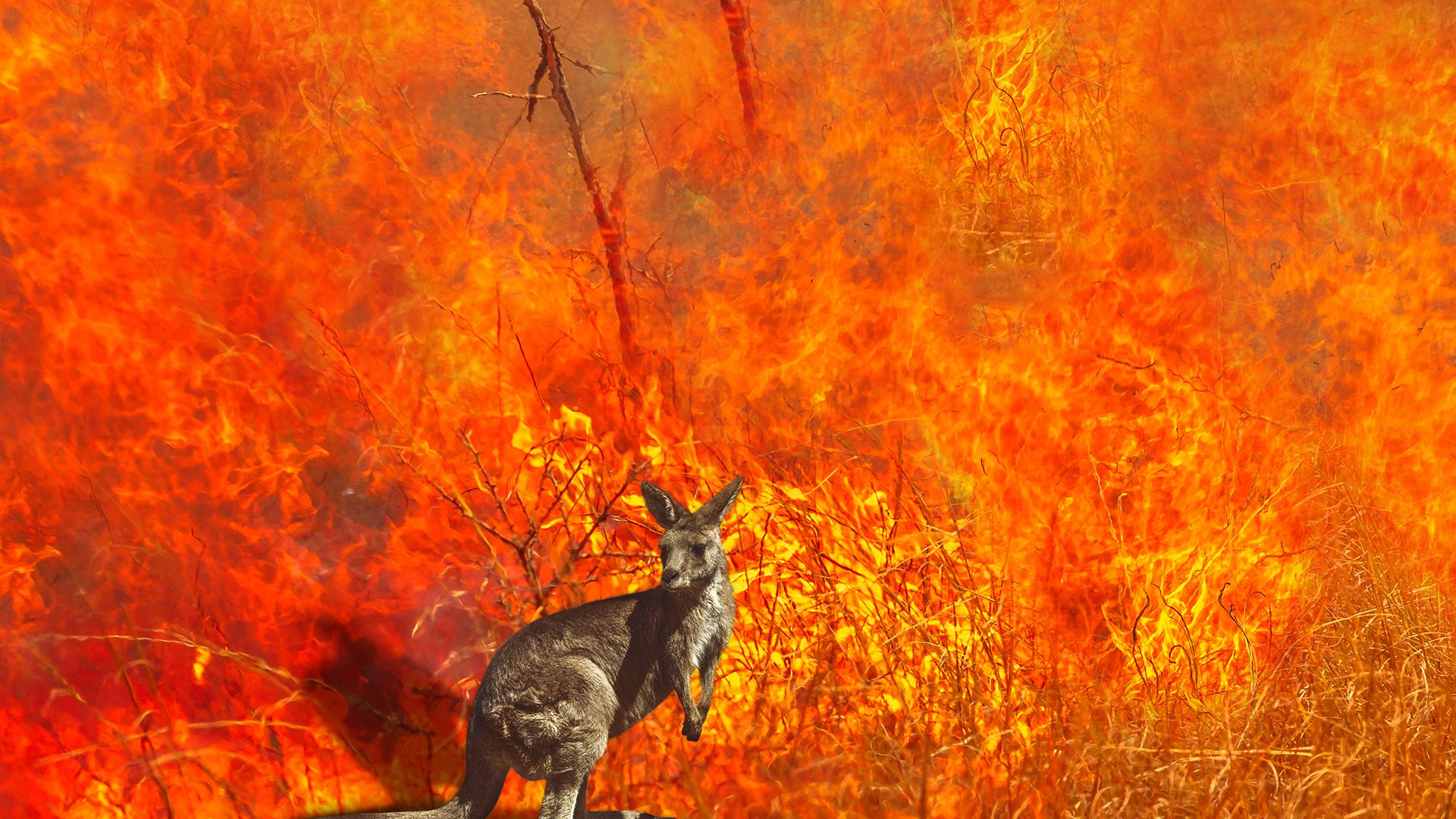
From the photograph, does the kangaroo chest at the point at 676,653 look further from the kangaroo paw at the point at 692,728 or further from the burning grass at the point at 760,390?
the burning grass at the point at 760,390

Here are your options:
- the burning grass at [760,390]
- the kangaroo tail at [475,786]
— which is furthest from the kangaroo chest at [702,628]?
the burning grass at [760,390]

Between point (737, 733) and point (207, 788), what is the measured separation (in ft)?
8.14

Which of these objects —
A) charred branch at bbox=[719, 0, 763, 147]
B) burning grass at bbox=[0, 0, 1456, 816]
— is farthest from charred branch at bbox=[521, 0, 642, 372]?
charred branch at bbox=[719, 0, 763, 147]

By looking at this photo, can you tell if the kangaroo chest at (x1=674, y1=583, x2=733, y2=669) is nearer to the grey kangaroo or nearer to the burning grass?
the grey kangaroo

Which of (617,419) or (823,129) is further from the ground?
(823,129)

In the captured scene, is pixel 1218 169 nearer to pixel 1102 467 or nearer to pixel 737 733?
pixel 1102 467

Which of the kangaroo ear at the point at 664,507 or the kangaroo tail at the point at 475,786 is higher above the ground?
the kangaroo ear at the point at 664,507

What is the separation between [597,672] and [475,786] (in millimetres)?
662

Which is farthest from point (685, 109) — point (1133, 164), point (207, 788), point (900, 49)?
point (207, 788)

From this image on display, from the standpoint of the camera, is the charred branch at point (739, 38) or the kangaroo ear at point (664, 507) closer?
the kangaroo ear at point (664, 507)

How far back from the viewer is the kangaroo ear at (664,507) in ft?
15.5

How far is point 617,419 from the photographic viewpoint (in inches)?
268

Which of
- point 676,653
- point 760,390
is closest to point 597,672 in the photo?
point 676,653

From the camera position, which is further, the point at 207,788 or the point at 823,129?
the point at 823,129
